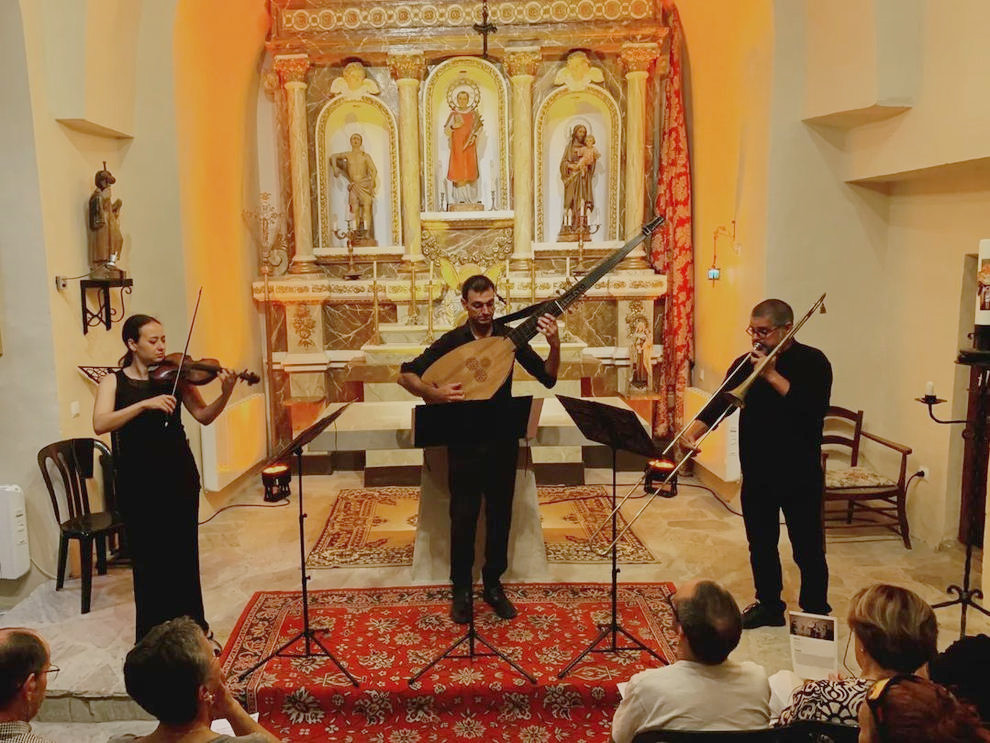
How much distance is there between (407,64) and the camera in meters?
8.01

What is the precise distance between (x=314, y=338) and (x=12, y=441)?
345 centimetres

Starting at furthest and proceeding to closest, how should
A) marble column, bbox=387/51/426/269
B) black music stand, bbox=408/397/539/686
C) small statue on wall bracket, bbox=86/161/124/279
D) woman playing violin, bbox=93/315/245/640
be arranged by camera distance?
marble column, bbox=387/51/426/269
small statue on wall bracket, bbox=86/161/124/279
black music stand, bbox=408/397/539/686
woman playing violin, bbox=93/315/245/640

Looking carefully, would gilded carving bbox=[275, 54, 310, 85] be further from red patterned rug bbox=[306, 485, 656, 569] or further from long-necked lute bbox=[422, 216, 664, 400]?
long-necked lute bbox=[422, 216, 664, 400]

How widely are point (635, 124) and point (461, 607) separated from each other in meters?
5.41

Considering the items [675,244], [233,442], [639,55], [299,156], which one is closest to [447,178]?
[299,156]

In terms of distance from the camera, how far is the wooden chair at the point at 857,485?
219 inches

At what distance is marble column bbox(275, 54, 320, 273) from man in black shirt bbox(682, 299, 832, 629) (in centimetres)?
530

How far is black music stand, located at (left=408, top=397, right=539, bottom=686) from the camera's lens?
391cm

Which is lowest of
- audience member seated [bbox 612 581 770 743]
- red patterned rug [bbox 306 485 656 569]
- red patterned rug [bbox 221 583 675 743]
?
red patterned rug [bbox 221 583 675 743]

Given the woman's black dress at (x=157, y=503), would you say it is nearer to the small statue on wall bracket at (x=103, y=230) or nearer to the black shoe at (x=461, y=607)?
the black shoe at (x=461, y=607)

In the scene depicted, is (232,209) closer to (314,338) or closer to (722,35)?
(314,338)

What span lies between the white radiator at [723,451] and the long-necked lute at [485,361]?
2311 mm

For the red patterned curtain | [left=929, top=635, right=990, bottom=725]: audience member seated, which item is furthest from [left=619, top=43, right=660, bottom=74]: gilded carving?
[left=929, top=635, right=990, bottom=725]: audience member seated

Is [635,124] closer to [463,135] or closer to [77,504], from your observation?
[463,135]
